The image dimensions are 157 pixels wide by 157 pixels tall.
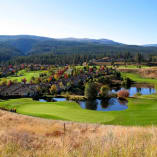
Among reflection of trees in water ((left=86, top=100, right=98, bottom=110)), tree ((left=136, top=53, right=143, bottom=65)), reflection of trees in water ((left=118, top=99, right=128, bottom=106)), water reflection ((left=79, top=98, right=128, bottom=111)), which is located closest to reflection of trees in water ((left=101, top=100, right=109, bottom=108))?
water reflection ((left=79, top=98, right=128, bottom=111))

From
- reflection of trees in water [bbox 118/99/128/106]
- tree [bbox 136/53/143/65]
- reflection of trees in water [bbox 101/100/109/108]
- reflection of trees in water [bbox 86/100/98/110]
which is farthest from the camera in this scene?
tree [bbox 136/53/143/65]

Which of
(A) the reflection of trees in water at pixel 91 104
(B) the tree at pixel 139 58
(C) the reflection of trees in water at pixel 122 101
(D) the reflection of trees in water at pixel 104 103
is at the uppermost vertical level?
(B) the tree at pixel 139 58

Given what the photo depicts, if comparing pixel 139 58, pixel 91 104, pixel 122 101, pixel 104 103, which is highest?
pixel 139 58

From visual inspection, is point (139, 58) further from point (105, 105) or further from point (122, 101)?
point (105, 105)

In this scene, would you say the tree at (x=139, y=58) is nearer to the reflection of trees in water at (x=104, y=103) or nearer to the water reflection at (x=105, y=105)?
the water reflection at (x=105, y=105)

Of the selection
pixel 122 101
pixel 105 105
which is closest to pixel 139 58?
pixel 122 101

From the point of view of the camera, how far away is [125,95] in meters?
53.9

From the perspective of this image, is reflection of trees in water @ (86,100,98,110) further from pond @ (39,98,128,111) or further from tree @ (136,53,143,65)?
tree @ (136,53,143,65)

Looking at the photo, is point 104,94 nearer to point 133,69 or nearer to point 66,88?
point 66,88

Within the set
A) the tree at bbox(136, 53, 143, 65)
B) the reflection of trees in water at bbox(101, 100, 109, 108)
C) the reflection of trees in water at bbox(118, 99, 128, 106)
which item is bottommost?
the reflection of trees in water at bbox(101, 100, 109, 108)

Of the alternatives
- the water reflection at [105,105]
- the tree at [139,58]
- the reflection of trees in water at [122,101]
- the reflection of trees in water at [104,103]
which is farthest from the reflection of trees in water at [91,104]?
the tree at [139,58]

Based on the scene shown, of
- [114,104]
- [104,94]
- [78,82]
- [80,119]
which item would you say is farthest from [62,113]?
[78,82]

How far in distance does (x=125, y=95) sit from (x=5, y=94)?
4115 centimetres

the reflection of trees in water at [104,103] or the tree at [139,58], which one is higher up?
the tree at [139,58]
